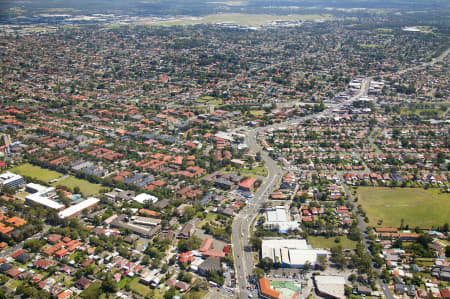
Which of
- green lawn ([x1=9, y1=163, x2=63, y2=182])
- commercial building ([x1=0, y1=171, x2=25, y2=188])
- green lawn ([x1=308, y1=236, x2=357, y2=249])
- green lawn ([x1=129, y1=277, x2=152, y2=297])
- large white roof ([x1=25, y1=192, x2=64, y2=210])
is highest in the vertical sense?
commercial building ([x1=0, y1=171, x2=25, y2=188])

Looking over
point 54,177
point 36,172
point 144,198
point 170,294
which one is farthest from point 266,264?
point 36,172

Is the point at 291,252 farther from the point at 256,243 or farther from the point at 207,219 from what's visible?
the point at 207,219

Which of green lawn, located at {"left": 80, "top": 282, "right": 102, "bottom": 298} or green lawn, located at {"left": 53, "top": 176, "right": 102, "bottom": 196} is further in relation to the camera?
green lawn, located at {"left": 53, "top": 176, "right": 102, "bottom": 196}

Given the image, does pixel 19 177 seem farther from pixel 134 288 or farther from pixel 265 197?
pixel 265 197

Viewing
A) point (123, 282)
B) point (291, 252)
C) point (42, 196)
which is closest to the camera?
point (123, 282)

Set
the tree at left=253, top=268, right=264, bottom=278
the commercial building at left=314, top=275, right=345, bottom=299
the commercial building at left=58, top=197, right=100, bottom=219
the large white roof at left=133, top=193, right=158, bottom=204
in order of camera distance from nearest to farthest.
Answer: the commercial building at left=314, top=275, right=345, bottom=299 < the tree at left=253, top=268, right=264, bottom=278 < the commercial building at left=58, top=197, right=100, bottom=219 < the large white roof at left=133, top=193, right=158, bottom=204

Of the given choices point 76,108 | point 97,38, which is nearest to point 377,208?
point 76,108

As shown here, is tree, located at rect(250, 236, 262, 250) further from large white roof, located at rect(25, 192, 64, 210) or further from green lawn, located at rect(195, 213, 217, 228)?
large white roof, located at rect(25, 192, 64, 210)

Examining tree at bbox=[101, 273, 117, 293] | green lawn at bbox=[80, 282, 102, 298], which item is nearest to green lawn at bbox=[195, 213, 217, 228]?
tree at bbox=[101, 273, 117, 293]
